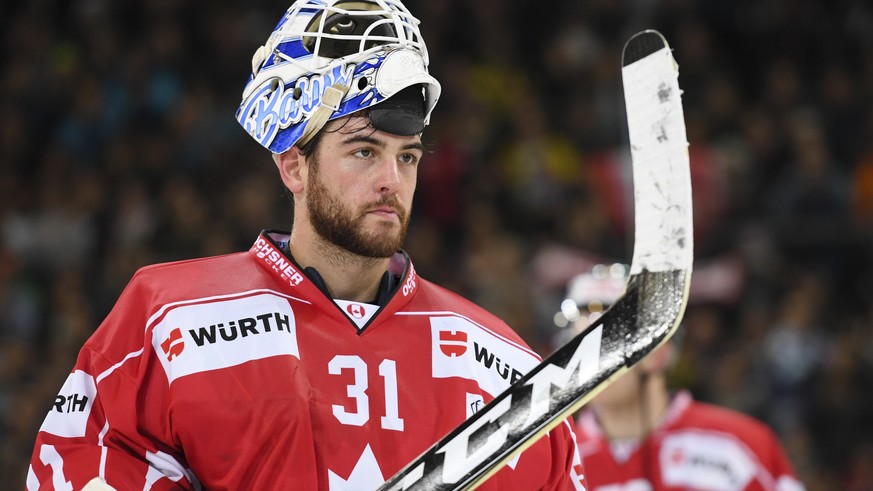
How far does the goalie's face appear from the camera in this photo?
2.20m

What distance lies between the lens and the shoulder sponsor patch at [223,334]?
209 cm

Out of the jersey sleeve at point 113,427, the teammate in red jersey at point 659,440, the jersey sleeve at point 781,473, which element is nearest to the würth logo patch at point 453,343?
the jersey sleeve at point 113,427

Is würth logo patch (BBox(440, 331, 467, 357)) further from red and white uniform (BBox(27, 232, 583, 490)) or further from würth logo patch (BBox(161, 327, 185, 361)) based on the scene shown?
würth logo patch (BBox(161, 327, 185, 361))

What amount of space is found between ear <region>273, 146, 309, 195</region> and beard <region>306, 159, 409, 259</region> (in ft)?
0.22

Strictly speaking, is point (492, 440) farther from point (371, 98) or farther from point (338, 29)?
point (338, 29)

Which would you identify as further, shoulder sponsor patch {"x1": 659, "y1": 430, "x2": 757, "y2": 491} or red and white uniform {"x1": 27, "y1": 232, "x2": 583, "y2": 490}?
shoulder sponsor patch {"x1": 659, "y1": 430, "x2": 757, "y2": 491}

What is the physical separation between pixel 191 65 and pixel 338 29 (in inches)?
233

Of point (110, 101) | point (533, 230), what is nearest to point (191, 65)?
point (110, 101)

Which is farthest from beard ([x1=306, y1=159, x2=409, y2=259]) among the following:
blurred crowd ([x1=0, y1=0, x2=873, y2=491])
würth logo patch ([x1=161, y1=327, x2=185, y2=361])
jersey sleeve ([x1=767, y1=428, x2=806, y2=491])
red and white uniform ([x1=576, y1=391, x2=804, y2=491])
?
blurred crowd ([x1=0, y1=0, x2=873, y2=491])

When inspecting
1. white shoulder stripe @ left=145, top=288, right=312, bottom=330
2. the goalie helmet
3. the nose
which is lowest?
white shoulder stripe @ left=145, top=288, right=312, bottom=330

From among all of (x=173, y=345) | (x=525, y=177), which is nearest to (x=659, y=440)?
(x=173, y=345)

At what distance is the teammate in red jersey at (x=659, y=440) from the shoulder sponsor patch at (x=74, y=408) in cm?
207

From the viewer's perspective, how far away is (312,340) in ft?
7.14

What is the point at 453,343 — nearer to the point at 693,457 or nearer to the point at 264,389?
the point at 264,389
